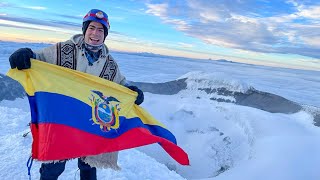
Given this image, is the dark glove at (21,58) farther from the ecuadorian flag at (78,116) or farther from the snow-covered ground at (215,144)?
the snow-covered ground at (215,144)

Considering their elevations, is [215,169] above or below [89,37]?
below

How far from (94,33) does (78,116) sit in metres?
0.79

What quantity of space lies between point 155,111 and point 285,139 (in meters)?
11.2

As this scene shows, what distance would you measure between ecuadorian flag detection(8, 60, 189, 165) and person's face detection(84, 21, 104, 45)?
360mm

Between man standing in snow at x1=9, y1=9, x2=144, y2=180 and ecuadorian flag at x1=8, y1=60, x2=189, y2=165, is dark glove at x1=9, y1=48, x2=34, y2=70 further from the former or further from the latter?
ecuadorian flag at x1=8, y1=60, x2=189, y2=165

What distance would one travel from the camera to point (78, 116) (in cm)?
300

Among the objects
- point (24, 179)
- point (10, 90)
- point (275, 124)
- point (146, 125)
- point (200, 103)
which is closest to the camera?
point (146, 125)

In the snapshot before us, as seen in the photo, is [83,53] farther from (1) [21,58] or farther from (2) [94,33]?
(1) [21,58]

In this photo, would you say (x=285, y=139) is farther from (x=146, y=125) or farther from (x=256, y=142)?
(x=146, y=125)

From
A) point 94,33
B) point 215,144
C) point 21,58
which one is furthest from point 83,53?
point 215,144

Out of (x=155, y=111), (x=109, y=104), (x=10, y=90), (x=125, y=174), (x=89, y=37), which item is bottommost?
(x=10, y=90)

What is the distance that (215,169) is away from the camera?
52.2 ft

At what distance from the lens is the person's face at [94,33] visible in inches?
111

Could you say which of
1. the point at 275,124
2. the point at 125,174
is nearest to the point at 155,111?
the point at 275,124
